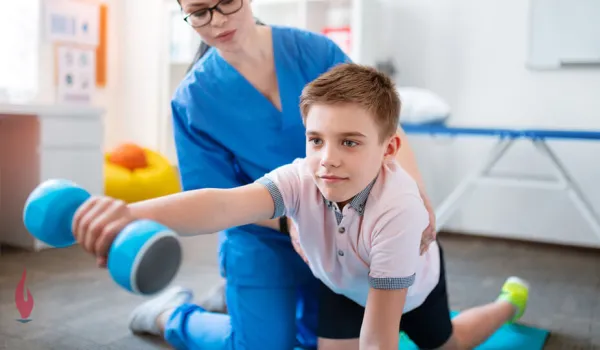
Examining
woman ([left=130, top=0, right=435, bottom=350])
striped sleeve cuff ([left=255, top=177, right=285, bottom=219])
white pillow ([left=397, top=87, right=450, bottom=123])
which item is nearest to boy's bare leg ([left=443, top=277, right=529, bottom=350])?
woman ([left=130, top=0, right=435, bottom=350])

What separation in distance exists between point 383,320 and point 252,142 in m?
0.56

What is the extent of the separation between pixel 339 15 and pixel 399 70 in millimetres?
466

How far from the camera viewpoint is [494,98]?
3.08 m

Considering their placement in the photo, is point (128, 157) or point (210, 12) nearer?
point (210, 12)

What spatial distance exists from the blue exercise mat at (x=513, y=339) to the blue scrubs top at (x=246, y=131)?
1.19 feet

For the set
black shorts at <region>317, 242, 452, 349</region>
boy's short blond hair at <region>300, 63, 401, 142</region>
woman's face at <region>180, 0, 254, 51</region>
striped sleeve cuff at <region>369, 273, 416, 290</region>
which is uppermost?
woman's face at <region>180, 0, 254, 51</region>

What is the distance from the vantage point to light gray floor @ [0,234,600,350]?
1509 millimetres

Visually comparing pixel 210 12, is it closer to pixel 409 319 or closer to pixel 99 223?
pixel 99 223

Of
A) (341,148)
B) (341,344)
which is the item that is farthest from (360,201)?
(341,344)

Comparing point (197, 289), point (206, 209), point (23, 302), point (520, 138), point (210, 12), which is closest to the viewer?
point (206, 209)

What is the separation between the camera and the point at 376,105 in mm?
920

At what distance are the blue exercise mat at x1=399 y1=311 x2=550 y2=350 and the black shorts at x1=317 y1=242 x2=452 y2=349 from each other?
0.50 ft

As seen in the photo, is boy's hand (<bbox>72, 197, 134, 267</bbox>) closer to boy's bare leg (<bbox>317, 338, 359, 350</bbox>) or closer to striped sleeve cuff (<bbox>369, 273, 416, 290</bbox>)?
striped sleeve cuff (<bbox>369, 273, 416, 290</bbox>)

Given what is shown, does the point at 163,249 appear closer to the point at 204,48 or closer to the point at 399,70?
the point at 204,48
